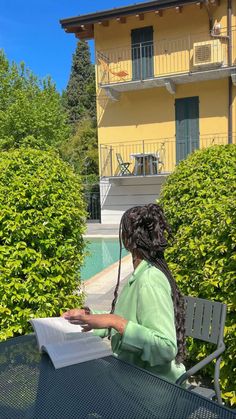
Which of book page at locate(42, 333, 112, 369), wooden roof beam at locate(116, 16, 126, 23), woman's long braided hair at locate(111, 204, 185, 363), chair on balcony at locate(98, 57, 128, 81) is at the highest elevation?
wooden roof beam at locate(116, 16, 126, 23)

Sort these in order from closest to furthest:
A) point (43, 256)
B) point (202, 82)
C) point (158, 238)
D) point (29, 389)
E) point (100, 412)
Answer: point (100, 412)
point (29, 389)
point (158, 238)
point (43, 256)
point (202, 82)

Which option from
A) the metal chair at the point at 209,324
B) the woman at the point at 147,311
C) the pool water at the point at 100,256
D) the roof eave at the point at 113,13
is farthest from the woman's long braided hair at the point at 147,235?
the roof eave at the point at 113,13

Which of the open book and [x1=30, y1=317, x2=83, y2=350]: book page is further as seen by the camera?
[x1=30, y1=317, x2=83, y2=350]: book page

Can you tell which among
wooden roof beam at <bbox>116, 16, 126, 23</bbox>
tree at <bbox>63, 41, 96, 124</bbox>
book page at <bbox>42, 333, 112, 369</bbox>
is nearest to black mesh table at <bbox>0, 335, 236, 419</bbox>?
book page at <bbox>42, 333, 112, 369</bbox>

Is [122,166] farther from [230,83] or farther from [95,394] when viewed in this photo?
[95,394]

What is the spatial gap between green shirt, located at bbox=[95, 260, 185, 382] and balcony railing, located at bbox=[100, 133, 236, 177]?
15719 millimetres

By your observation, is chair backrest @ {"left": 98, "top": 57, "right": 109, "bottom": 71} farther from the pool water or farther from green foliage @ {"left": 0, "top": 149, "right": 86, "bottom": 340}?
green foliage @ {"left": 0, "top": 149, "right": 86, "bottom": 340}

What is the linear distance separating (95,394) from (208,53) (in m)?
16.4

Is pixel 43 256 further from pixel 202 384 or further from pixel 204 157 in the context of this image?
pixel 204 157

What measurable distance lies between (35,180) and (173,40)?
15639 millimetres

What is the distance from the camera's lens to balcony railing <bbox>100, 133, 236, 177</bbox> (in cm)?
1730

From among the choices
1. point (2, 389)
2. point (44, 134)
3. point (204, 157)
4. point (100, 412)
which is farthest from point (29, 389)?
point (44, 134)

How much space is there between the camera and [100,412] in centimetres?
125

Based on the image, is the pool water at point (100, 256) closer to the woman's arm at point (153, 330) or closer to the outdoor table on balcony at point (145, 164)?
the outdoor table on balcony at point (145, 164)
